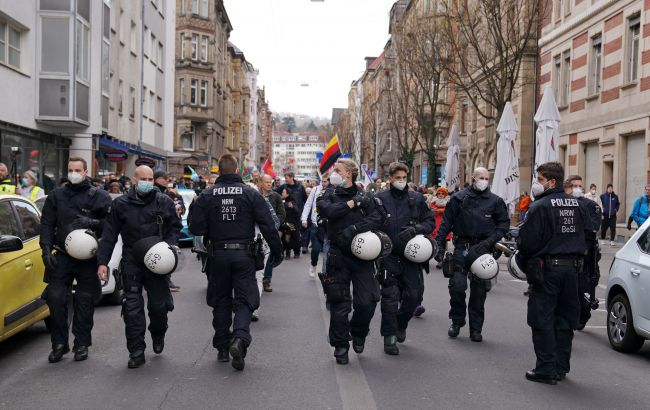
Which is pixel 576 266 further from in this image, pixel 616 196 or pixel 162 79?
pixel 162 79

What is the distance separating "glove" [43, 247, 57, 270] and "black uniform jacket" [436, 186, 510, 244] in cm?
394

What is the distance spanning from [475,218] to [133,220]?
360 cm

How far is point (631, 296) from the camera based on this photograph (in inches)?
304

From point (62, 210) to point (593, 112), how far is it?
23.6 metres

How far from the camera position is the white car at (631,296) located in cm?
748

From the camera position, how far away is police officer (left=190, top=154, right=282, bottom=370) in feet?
22.1

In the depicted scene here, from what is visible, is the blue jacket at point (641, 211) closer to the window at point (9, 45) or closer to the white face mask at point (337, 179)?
the white face mask at point (337, 179)

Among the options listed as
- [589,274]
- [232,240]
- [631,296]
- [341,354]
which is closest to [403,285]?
[341,354]

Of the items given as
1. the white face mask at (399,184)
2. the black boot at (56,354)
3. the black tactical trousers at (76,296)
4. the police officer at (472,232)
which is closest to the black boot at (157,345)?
the black tactical trousers at (76,296)

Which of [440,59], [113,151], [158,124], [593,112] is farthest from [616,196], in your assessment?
[158,124]

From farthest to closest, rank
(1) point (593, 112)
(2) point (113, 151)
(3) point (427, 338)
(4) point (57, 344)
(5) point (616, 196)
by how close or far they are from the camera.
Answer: (2) point (113, 151) → (1) point (593, 112) → (5) point (616, 196) → (3) point (427, 338) → (4) point (57, 344)

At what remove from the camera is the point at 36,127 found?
23.2 metres

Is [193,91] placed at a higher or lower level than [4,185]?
higher

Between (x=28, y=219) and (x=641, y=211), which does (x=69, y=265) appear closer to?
(x=28, y=219)
